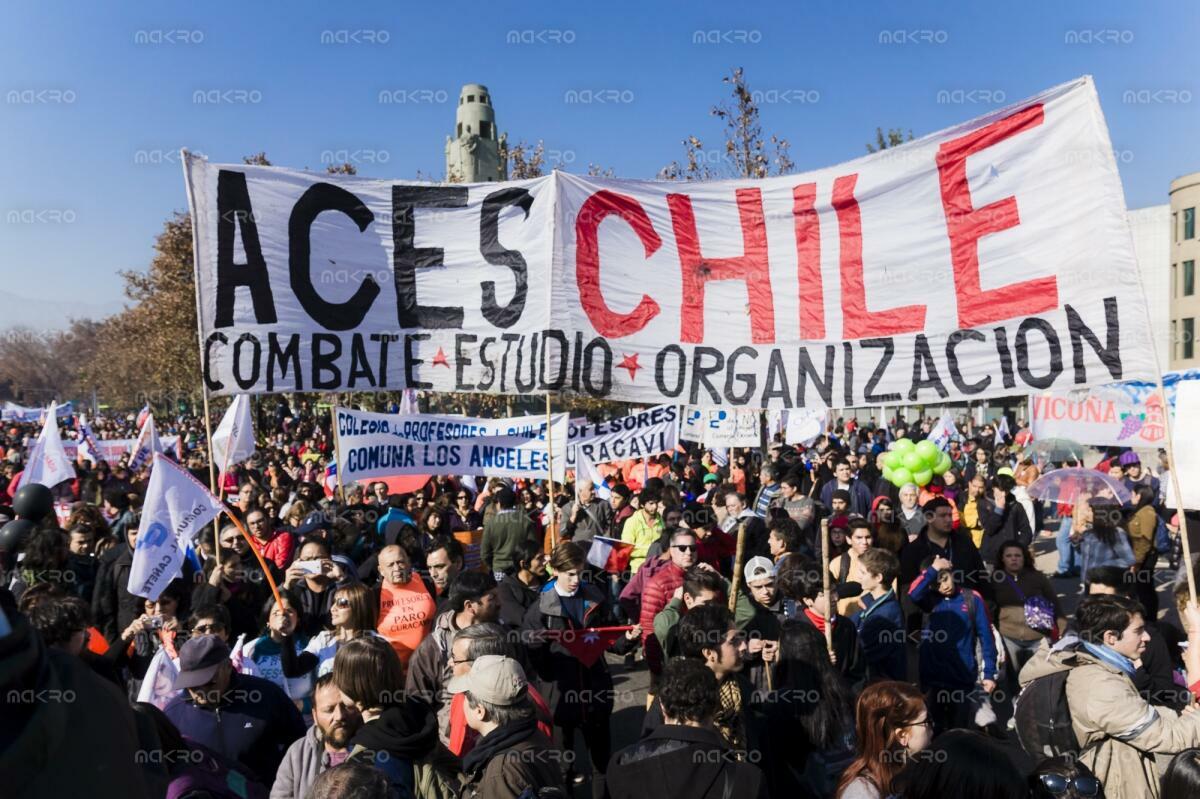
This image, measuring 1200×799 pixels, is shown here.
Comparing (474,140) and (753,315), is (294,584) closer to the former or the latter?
(753,315)

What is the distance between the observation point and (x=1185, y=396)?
21.8 feet

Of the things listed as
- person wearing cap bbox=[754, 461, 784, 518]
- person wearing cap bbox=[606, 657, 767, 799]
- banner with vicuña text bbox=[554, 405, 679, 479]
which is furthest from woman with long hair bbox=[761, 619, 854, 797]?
banner with vicuña text bbox=[554, 405, 679, 479]

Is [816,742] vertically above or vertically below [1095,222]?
below

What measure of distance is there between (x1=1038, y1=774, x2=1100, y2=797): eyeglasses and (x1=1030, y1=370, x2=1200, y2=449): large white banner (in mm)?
10995

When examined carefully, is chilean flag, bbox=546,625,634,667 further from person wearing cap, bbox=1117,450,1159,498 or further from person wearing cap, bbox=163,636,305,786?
person wearing cap, bbox=1117,450,1159,498

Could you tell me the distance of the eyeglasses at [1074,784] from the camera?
3.16m

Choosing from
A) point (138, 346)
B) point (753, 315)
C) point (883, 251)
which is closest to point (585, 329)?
point (753, 315)

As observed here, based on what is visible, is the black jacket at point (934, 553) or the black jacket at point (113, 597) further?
the black jacket at point (934, 553)

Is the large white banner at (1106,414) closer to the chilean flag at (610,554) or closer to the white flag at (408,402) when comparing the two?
the chilean flag at (610,554)

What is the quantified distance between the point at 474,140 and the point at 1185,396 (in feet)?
239

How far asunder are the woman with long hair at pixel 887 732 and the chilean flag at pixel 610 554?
5125mm

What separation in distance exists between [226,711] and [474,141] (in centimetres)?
7458

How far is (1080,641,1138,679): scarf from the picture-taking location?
4156 mm

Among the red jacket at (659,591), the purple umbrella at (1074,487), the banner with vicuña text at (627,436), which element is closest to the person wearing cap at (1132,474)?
the purple umbrella at (1074,487)
